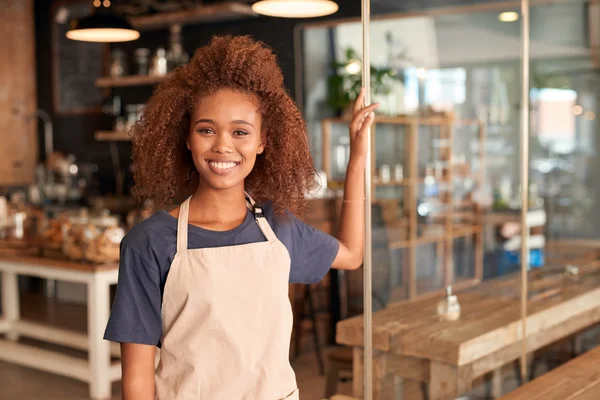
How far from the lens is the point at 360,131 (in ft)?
5.87

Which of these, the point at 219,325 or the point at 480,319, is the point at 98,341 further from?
the point at 219,325

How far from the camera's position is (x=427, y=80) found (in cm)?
508

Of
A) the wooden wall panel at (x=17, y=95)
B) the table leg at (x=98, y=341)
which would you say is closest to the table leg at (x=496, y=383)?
the table leg at (x=98, y=341)

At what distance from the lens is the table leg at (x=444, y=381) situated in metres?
2.16

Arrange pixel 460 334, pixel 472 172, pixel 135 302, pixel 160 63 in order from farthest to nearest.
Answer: pixel 160 63, pixel 472 172, pixel 460 334, pixel 135 302

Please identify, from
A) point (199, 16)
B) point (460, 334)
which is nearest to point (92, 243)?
point (460, 334)

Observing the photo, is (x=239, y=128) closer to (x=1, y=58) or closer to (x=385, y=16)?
(x=385, y=16)

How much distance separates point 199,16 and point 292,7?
3.89 m

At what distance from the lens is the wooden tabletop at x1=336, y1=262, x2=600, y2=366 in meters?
2.17

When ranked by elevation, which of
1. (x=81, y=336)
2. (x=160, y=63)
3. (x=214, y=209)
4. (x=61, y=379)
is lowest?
(x=61, y=379)

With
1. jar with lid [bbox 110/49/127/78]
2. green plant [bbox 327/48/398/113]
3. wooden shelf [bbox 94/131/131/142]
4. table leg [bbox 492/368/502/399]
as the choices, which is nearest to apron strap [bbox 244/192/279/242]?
table leg [bbox 492/368/502/399]

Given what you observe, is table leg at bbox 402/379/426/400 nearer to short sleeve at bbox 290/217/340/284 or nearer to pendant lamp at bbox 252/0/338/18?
short sleeve at bbox 290/217/340/284

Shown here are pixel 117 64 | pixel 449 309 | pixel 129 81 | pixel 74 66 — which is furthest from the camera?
pixel 74 66

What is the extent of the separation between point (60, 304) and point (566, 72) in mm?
4318
